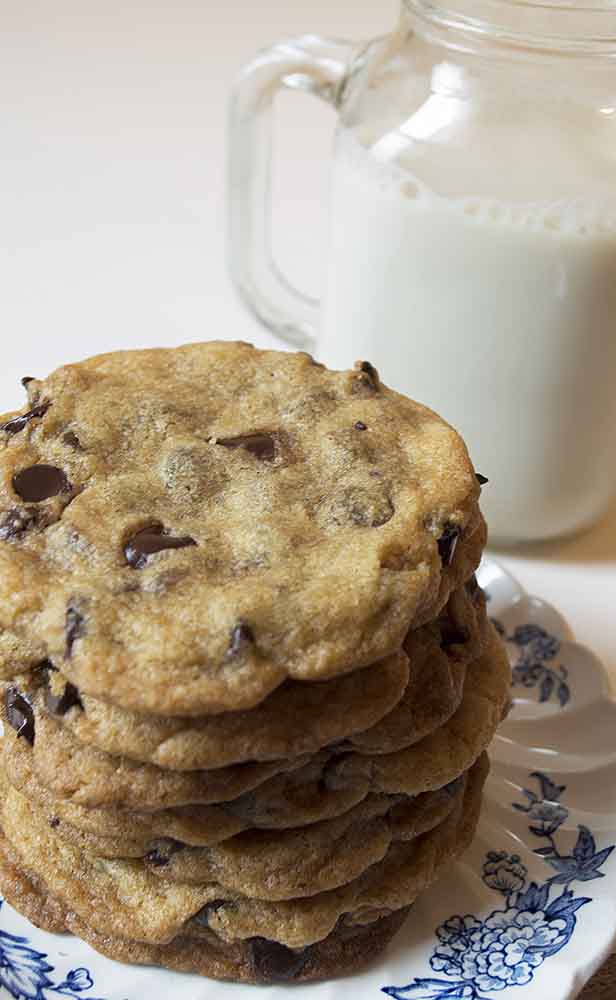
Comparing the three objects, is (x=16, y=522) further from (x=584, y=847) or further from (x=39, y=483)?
(x=584, y=847)

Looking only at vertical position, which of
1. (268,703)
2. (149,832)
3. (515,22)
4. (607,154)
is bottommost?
(149,832)

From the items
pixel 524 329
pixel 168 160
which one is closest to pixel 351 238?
pixel 524 329

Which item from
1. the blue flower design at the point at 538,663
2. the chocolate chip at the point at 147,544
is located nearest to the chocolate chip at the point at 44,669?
the chocolate chip at the point at 147,544

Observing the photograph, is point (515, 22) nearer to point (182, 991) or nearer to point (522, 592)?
point (522, 592)

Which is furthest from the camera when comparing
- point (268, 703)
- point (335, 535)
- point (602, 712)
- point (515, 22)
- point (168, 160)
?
point (168, 160)

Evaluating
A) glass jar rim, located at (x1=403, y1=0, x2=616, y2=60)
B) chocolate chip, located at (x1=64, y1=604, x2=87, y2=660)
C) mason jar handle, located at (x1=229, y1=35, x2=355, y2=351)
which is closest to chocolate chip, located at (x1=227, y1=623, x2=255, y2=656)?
chocolate chip, located at (x1=64, y1=604, x2=87, y2=660)

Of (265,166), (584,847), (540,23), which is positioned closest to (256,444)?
(584,847)

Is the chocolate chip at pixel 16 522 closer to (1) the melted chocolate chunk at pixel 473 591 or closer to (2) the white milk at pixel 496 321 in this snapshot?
(1) the melted chocolate chunk at pixel 473 591
